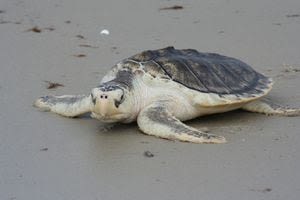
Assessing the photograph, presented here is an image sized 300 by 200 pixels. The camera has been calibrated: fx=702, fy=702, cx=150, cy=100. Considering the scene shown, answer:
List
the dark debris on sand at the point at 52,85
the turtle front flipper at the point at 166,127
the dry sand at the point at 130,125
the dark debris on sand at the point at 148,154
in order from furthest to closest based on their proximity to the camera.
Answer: the dark debris on sand at the point at 52,85, the turtle front flipper at the point at 166,127, the dark debris on sand at the point at 148,154, the dry sand at the point at 130,125

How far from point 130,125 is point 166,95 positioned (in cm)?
31

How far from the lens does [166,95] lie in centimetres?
456

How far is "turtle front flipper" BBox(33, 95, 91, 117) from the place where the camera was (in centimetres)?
459

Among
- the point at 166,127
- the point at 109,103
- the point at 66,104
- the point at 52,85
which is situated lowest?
the point at 52,85

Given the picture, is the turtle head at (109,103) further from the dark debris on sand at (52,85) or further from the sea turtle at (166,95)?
the dark debris on sand at (52,85)

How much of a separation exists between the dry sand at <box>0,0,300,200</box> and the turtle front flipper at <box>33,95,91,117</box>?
0.19 feet

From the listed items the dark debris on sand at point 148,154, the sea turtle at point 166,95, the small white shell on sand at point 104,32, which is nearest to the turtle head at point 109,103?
the sea turtle at point 166,95

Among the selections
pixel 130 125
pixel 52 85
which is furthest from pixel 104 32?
pixel 130 125

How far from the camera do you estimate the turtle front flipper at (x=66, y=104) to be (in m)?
4.59

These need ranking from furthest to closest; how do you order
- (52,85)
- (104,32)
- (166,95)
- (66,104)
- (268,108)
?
1. (104,32)
2. (52,85)
3. (268,108)
4. (66,104)
5. (166,95)

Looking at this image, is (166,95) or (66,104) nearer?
(166,95)

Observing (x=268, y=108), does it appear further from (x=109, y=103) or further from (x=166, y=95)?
(x=109, y=103)

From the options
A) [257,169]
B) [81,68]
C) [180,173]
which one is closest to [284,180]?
[257,169]

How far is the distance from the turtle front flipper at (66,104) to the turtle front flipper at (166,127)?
0.40m
